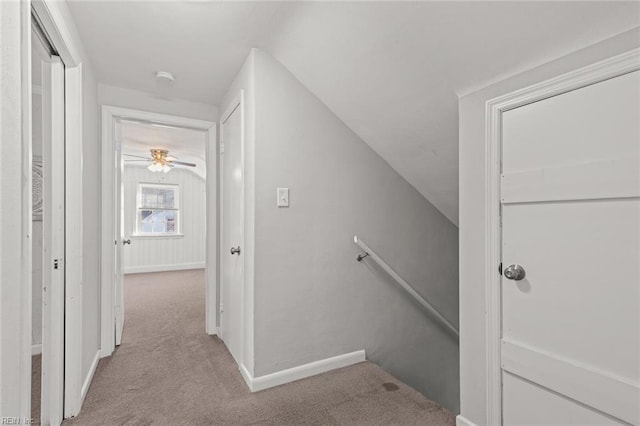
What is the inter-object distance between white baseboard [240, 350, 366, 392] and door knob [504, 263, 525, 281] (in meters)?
1.38

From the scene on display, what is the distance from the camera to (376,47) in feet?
5.43

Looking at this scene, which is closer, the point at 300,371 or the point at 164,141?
the point at 300,371

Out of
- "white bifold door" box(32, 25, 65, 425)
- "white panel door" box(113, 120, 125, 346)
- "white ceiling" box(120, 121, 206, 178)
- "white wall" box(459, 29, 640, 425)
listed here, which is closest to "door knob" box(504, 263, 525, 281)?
"white wall" box(459, 29, 640, 425)

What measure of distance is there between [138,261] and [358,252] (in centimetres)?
579

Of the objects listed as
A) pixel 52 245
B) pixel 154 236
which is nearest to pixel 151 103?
pixel 52 245

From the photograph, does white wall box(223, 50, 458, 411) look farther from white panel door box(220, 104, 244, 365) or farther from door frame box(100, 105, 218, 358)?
door frame box(100, 105, 218, 358)

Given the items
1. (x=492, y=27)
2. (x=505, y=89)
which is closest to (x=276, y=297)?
(x=505, y=89)

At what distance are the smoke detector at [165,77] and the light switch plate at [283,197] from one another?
4.30 ft

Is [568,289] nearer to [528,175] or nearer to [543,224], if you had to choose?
[543,224]

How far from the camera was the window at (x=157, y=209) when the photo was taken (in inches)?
254

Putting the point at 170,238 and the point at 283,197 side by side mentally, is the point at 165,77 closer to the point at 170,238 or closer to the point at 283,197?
the point at 283,197

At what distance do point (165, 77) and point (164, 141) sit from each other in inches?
95.0

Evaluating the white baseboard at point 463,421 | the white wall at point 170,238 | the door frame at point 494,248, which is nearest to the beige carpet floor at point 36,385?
the white baseboard at point 463,421

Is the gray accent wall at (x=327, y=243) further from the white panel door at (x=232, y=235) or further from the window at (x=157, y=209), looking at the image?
the window at (x=157, y=209)
